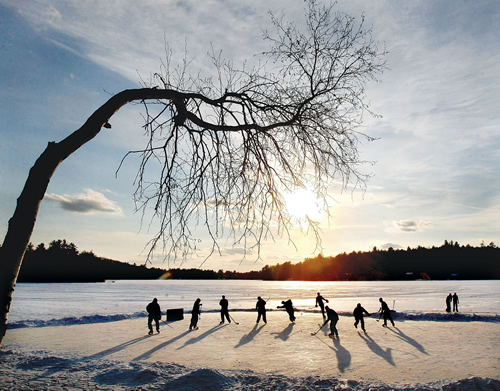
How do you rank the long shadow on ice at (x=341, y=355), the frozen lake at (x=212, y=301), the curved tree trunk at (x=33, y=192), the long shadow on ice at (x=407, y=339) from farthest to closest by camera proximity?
the frozen lake at (x=212, y=301) < the long shadow on ice at (x=407, y=339) < the long shadow on ice at (x=341, y=355) < the curved tree trunk at (x=33, y=192)

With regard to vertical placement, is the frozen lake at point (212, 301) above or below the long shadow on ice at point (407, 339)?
below

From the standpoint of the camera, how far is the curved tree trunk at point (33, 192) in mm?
5656

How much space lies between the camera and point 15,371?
29.6 ft

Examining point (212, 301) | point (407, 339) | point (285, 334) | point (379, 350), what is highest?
point (379, 350)

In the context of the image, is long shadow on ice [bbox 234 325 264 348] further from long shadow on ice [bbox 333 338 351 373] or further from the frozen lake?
the frozen lake

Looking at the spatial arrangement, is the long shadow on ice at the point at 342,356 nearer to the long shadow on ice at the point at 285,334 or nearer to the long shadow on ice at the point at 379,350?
the long shadow on ice at the point at 379,350

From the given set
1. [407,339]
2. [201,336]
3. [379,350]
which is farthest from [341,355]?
[201,336]

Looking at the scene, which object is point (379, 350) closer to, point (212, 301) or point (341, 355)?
point (341, 355)

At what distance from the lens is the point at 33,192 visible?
5918 millimetres

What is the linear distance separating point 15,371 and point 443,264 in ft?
714

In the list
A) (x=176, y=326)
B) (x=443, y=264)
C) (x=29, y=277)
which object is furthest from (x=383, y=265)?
(x=176, y=326)

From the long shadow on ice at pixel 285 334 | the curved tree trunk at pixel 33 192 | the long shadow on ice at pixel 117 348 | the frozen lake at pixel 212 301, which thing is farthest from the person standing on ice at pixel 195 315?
the curved tree trunk at pixel 33 192

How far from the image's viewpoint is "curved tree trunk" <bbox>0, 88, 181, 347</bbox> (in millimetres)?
5656

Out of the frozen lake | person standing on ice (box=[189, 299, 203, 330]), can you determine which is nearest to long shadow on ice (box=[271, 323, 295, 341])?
person standing on ice (box=[189, 299, 203, 330])
